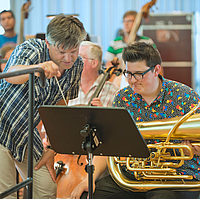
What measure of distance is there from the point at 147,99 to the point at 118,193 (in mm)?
534

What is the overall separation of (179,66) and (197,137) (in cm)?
339

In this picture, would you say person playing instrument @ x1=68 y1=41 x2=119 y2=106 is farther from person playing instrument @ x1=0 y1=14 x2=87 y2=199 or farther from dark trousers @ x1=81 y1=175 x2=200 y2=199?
dark trousers @ x1=81 y1=175 x2=200 y2=199

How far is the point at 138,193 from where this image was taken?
1489mm

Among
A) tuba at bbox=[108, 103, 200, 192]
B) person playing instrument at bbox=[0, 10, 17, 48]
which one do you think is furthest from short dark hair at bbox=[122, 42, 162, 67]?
person playing instrument at bbox=[0, 10, 17, 48]

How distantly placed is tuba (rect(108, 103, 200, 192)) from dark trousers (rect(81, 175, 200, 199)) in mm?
39

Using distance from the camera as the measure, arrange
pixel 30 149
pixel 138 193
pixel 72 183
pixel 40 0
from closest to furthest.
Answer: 1. pixel 30 149
2. pixel 138 193
3. pixel 72 183
4. pixel 40 0

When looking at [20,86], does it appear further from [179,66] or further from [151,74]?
[179,66]

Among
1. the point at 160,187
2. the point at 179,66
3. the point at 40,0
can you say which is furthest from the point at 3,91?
the point at 40,0

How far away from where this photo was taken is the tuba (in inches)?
49.3

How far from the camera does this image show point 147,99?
5.27 feet

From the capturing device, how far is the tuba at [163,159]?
1.25 meters

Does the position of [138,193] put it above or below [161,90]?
below

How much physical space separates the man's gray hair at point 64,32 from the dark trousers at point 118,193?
75 cm

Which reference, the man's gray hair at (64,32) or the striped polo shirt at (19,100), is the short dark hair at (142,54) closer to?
the man's gray hair at (64,32)
